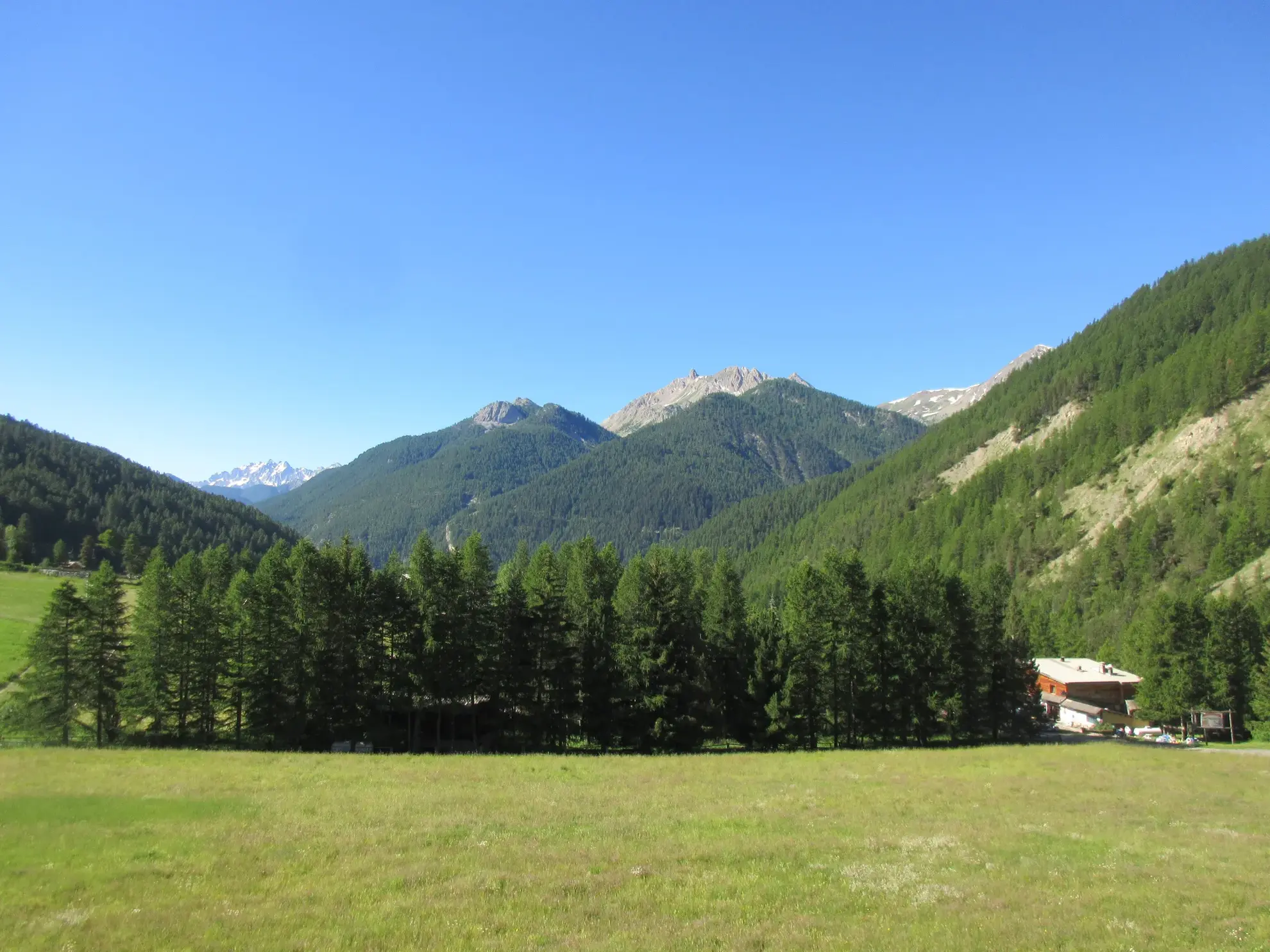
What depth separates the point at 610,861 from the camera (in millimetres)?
18688

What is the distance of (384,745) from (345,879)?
35.9 metres

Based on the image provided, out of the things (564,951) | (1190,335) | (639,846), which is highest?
(1190,335)

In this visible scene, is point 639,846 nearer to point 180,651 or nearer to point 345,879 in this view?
point 345,879

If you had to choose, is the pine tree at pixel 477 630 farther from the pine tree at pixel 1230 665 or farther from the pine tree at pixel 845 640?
the pine tree at pixel 1230 665

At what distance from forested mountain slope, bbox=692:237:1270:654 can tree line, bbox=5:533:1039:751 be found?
37.1m

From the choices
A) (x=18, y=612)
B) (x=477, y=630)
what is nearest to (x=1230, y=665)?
(x=477, y=630)

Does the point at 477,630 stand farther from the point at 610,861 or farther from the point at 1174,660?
the point at 1174,660

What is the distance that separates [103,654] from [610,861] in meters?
42.5

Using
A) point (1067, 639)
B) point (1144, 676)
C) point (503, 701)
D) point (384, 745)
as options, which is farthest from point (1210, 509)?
point (384, 745)

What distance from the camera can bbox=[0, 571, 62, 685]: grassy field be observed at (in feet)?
202

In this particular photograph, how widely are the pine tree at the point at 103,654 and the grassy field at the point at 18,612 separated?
4450 mm

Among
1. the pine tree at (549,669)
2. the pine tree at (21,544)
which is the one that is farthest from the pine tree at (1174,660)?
the pine tree at (21,544)

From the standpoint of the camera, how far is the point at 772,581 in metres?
192

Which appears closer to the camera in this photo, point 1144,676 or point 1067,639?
point 1144,676
